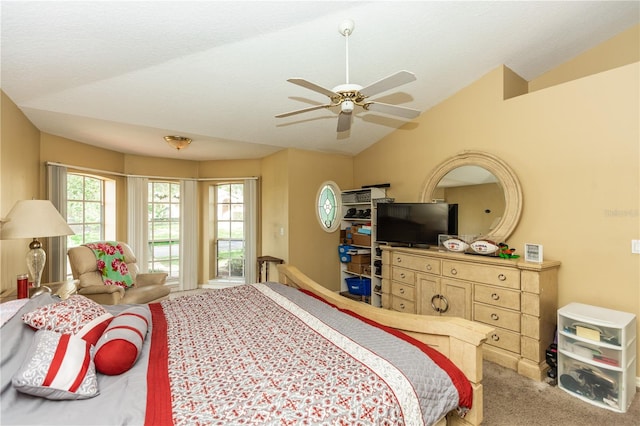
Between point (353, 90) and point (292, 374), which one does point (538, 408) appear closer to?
point (292, 374)

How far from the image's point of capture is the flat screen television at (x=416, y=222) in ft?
11.2

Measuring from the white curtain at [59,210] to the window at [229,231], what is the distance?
2.21 metres

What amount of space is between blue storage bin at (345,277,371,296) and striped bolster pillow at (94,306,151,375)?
11.0 ft

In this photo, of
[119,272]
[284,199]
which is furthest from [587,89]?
[119,272]

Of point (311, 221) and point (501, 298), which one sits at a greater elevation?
point (311, 221)

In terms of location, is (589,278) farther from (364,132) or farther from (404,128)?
(364,132)

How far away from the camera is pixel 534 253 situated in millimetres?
2566

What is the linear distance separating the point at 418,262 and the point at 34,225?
3.44 metres

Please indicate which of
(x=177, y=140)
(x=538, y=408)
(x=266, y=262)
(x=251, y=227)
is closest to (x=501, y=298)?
(x=538, y=408)

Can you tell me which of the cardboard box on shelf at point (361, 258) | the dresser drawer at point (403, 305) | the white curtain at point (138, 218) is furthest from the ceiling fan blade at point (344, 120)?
the white curtain at point (138, 218)

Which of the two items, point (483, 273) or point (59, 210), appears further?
point (59, 210)

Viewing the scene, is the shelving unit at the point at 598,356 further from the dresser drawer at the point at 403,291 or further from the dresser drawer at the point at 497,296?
the dresser drawer at the point at 403,291

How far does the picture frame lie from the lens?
8.29 feet

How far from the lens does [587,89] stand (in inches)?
102
